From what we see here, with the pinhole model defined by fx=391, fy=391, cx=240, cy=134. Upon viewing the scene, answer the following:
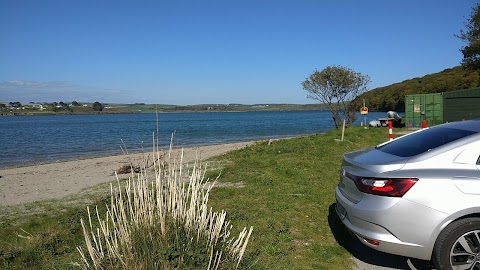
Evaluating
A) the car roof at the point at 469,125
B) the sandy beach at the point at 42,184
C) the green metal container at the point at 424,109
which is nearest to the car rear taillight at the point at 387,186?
the car roof at the point at 469,125

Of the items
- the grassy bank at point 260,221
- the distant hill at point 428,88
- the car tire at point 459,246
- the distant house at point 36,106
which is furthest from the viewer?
the distant house at point 36,106

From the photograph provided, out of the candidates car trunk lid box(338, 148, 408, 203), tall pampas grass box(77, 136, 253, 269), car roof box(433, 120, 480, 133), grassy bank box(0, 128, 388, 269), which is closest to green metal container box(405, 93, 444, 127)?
grassy bank box(0, 128, 388, 269)

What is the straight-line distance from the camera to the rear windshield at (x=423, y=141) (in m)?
4.44

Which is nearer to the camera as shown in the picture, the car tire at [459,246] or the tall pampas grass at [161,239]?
the tall pampas grass at [161,239]

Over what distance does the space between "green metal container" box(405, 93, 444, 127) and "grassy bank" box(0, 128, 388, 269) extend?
2053cm

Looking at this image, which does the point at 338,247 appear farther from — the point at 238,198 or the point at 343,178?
the point at 238,198

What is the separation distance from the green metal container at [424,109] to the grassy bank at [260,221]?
20.5 meters

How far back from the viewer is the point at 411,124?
29.0 metres

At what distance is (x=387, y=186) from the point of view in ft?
13.3

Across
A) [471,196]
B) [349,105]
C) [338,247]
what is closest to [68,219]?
[338,247]

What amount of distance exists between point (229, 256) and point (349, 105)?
93.9 ft

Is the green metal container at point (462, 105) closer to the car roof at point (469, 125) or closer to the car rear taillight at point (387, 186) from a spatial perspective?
the car roof at point (469, 125)

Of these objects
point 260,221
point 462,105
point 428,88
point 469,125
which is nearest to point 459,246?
point 469,125

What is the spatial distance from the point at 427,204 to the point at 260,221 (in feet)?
8.56
